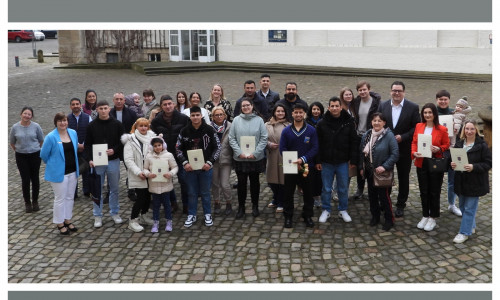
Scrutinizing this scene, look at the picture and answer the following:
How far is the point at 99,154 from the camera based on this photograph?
745cm

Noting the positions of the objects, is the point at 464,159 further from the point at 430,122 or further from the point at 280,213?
the point at 280,213

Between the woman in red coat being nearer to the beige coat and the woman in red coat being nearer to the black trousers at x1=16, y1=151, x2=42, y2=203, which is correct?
the beige coat

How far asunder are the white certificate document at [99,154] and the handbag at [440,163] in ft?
15.9

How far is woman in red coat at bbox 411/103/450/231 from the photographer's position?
278 inches

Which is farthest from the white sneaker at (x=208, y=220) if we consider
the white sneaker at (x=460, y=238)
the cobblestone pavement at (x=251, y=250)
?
the white sneaker at (x=460, y=238)

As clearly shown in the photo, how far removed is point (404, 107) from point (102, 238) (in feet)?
16.6

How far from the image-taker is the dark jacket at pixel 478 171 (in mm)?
6609

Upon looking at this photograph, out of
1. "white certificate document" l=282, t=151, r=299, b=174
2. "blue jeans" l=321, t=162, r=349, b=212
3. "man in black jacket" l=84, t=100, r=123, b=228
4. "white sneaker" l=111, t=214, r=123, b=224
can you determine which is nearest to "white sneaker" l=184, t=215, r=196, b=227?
"white sneaker" l=111, t=214, r=123, b=224

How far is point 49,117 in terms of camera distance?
15.6 m

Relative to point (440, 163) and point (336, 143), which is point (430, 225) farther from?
point (336, 143)

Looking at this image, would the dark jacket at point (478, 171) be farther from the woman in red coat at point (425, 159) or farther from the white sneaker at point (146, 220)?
the white sneaker at point (146, 220)

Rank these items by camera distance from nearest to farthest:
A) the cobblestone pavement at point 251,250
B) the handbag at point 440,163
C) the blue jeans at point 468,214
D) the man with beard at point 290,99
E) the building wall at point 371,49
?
1. the cobblestone pavement at point 251,250
2. the blue jeans at point 468,214
3. the handbag at point 440,163
4. the man with beard at point 290,99
5. the building wall at point 371,49

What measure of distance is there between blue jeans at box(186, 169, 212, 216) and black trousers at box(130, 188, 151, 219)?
0.65 metres

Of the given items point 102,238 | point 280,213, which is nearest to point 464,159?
point 280,213
